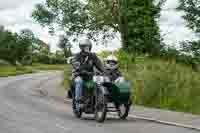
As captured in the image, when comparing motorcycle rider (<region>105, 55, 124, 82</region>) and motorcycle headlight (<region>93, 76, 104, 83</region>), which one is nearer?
motorcycle headlight (<region>93, 76, 104, 83</region>)

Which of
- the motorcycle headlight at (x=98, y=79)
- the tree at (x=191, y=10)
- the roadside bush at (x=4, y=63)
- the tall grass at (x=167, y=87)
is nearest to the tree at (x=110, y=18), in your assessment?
the tree at (x=191, y=10)

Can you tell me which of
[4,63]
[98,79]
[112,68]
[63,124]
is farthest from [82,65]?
[4,63]

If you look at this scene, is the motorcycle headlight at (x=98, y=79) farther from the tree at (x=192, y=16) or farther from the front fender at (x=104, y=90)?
the tree at (x=192, y=16)

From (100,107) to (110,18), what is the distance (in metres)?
27.7

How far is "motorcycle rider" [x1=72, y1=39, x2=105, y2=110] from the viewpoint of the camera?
13.9 m

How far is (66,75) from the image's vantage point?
1160 inches

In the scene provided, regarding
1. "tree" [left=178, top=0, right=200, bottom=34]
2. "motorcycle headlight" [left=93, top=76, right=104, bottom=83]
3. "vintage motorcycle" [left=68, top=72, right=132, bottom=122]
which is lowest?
"vintage motorcycle" [left=68, top=72, right=132, bottom=122]

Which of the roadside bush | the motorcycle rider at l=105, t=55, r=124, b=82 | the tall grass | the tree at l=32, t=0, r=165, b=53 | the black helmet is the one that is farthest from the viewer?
the roadside bush

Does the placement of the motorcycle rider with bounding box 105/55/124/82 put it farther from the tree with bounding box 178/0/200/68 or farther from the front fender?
the tree with bounding box 178/0/200/68

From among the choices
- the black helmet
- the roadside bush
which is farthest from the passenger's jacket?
the roadside bush

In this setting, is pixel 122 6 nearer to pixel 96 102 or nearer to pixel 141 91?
pixel 141 91

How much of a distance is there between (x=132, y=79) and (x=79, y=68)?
6787 millimetres

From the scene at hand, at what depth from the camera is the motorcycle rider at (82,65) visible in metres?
13.9

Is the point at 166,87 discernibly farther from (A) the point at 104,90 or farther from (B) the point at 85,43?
(A) the point at 104,90
